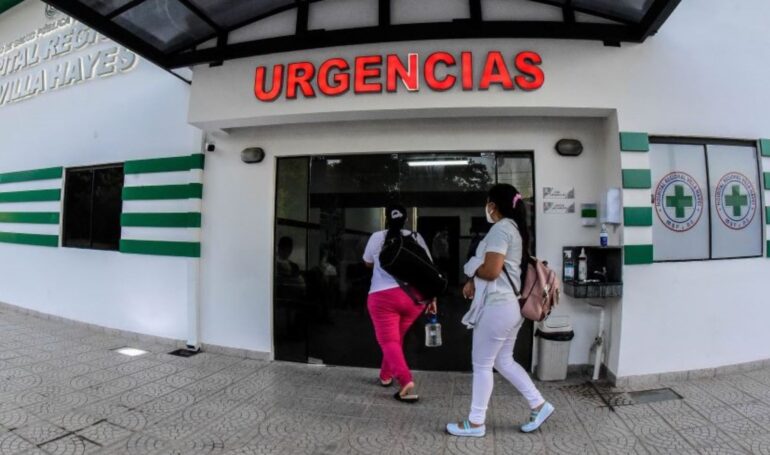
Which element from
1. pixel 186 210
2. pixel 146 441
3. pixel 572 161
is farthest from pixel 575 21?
pixel 146 441

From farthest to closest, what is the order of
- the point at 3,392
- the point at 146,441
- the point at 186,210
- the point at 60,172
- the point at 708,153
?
the point at 60,172, the point at 186,210, the point at 708,153, the point at 3,392, the point at 146,441

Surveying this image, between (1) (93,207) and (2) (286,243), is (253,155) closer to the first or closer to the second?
(2) (286,243)

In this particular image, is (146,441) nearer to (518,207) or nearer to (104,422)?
(104,422)

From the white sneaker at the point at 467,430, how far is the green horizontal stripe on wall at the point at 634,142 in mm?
3114

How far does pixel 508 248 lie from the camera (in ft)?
9.04

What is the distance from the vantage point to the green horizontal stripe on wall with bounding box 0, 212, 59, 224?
6.43 metres

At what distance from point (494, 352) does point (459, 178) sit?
2223mm

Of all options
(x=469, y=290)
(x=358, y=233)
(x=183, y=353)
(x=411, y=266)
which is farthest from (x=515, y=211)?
(x=183, y=353)

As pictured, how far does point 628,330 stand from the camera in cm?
388

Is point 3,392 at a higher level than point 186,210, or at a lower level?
lower

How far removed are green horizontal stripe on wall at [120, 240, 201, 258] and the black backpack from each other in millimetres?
2859

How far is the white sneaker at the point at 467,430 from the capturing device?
285 centimetres

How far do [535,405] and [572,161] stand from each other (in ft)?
8.97

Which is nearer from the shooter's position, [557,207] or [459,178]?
[557,207]
